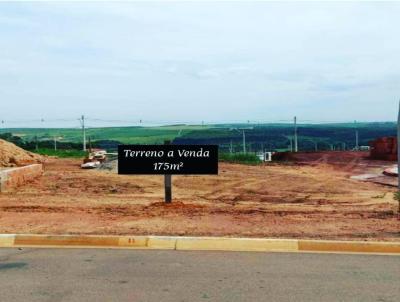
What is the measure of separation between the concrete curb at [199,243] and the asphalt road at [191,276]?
28 cm

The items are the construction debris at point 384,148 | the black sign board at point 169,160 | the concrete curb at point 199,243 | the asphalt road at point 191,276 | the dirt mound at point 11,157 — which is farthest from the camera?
the construction debris at point 384,148

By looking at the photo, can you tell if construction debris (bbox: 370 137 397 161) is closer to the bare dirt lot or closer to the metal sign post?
the bare dirt lot

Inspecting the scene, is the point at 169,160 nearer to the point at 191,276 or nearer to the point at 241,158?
the point at 191,276

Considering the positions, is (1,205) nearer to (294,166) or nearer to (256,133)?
(294,166)

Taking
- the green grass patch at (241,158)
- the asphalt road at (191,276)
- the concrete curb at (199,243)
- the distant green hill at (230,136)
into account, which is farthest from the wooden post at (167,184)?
the distant green hill at (230,136)

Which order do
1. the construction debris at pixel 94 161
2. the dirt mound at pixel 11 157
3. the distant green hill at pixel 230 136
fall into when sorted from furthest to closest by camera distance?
the distant green hill at pixel 230 136
the construction debris at pixel 94 161
the dirt mound at pixel 11 157

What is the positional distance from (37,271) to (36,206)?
207 inches

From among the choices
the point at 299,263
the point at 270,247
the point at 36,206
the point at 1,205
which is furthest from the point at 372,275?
the point at 1,205

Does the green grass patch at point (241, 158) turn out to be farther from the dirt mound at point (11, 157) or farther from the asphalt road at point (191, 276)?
the asphalt road at point (191, 276)

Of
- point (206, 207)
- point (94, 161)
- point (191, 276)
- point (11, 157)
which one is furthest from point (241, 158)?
point (191, 276)

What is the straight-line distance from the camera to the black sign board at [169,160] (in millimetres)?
11203

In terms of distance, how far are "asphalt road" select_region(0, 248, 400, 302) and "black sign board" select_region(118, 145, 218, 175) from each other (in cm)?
383

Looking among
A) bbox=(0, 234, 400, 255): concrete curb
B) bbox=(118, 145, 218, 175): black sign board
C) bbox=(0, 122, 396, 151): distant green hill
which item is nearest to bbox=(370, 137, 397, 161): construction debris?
bbox=(0, 122, 396, 151): distant green hill

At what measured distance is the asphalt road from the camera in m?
5.52
